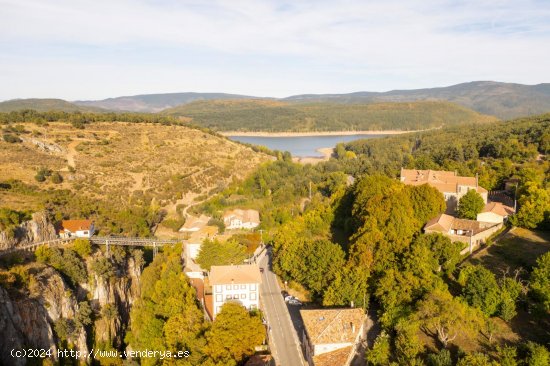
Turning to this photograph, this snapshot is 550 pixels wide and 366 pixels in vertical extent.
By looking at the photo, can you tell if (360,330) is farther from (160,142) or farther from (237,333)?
(160,142)

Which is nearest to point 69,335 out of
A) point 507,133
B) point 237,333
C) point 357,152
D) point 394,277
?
point 237,333

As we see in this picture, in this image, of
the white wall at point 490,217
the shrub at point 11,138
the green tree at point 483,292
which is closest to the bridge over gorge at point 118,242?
the green tree at point 483,292

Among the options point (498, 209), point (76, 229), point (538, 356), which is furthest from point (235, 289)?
point (498, 209)

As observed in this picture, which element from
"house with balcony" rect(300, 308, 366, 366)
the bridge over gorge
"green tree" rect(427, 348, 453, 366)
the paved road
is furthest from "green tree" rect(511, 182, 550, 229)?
the bridge over gorge

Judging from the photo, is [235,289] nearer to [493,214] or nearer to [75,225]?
[75,225]

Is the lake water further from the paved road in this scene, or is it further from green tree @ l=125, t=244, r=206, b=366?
the paved road
